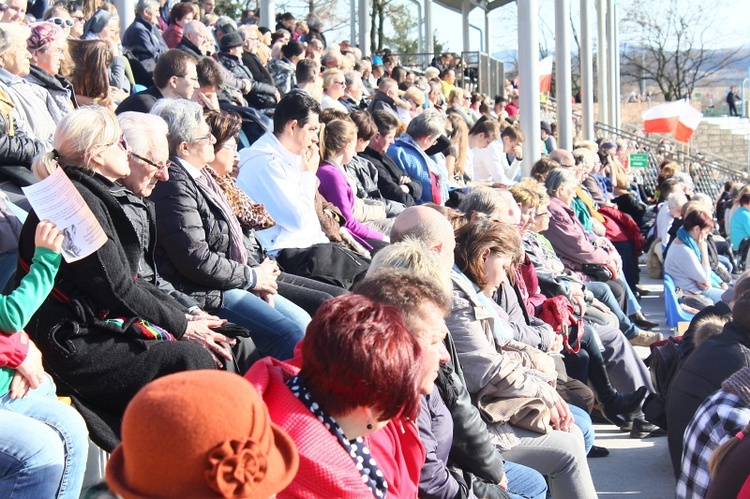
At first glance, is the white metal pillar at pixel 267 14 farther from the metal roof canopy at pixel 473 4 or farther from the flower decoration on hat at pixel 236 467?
the metal roof canopy at pixel 473 4

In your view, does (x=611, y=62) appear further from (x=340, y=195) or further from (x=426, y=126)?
(x=340, y=195)

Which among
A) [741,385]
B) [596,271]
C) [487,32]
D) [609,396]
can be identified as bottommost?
[609,396]

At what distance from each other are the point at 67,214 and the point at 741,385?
2543mm

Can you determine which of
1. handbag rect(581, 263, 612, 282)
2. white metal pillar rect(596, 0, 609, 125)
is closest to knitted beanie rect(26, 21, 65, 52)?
handbag rect(581, 263, 612, 282)

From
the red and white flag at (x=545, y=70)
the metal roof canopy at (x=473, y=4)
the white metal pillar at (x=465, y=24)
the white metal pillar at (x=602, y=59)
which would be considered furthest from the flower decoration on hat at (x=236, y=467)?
the white metal pillar at (x=465, y=24)

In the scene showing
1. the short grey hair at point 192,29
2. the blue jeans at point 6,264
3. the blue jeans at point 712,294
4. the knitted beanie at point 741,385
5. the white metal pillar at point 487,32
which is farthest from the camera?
the white metal pillar at point 487,32

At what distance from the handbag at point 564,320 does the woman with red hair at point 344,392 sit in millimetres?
3530

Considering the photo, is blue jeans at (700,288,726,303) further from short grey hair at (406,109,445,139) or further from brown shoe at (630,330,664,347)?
short grey hair at (406,109,445,139)

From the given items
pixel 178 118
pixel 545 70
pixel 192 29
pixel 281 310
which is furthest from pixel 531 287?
pixel 545 70

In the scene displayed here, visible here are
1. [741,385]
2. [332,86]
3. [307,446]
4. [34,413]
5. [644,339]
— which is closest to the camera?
[307,446]

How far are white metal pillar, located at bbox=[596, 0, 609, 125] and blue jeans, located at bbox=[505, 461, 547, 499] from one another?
1994 cm

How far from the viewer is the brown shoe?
27.5ft

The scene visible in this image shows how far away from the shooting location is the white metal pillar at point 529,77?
37.4ft

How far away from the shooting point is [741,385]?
11.8 ft
